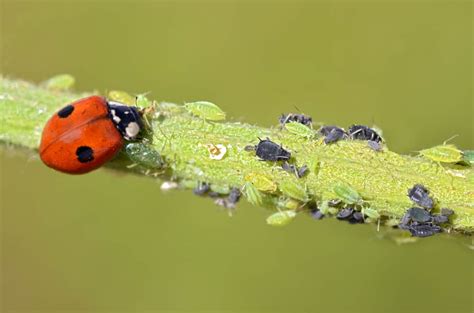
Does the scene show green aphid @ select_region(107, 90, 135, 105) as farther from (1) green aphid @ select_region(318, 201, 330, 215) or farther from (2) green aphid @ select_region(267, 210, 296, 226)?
(1) green aphid @ select_region(318, 201, 330, 215)

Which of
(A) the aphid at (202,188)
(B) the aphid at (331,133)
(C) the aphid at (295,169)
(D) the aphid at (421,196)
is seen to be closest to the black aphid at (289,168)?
(C) the aphid at (295,169)

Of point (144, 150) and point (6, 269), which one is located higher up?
point (6, 269)

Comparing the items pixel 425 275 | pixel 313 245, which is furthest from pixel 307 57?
pixel 425 275

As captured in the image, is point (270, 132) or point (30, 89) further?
point (30, 89)

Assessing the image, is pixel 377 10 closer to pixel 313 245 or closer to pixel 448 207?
pixel 313 245

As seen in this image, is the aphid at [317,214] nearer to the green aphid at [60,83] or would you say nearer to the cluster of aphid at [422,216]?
the cluster of aphid at [422,216]

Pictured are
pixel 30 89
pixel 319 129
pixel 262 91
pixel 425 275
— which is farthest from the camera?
pixel 262 91
